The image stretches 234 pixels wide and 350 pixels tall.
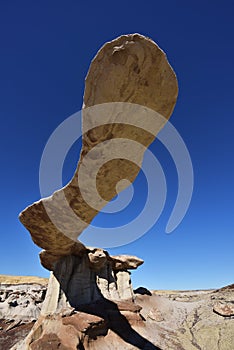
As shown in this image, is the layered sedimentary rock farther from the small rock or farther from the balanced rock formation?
the small rock

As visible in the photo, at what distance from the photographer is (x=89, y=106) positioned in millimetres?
4129

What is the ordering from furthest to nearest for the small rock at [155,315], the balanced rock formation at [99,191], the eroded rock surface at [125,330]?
the small rock at [155,315], the eroded rock surface at [125,330], the balanced rock formation at [99,191]

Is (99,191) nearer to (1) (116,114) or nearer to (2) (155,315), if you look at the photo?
Answer: (1) (116,114)

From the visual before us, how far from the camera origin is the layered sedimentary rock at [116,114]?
11.8ft

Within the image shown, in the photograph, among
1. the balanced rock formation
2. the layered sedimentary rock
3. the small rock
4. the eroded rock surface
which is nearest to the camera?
the layered sedimentary rock

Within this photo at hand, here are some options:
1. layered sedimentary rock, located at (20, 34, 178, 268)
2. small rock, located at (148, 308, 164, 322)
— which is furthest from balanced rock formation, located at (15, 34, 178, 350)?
small rock, located at (148, 308, 164, 322)

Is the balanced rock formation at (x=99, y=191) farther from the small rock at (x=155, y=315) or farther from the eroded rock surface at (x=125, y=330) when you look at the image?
the small rock at (x=155, y=315)

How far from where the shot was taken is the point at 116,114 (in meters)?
4.41

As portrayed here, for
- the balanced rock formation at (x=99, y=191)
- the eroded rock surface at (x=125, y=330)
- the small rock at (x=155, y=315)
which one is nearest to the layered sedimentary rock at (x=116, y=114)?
the balanced rock formation at (x=99, y=191)

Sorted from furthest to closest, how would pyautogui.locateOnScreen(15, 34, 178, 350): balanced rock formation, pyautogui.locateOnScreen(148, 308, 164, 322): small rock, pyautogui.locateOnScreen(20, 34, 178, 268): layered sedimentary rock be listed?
pyautogui.locateOnScreen(148, 308, 164, 322): small rock < pyautogui.locateOnScreen(15, 34, 178, 350): balanced rock formation < pyautogui.locateOnScreen(20, 34, 178, 268): layered sedimentary rock

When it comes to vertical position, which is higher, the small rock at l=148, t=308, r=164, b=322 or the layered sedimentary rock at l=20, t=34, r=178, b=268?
the layered sedimentary rock at l=20, t=34, r=178, b=268

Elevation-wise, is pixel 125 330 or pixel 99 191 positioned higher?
pixel 99 191

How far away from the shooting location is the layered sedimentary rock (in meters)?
3.61

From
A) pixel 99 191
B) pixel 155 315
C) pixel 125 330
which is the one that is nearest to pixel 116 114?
pixel 99 191
